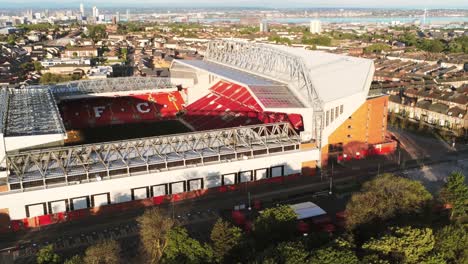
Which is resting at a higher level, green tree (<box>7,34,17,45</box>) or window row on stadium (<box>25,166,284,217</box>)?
green tree (<box>7,34,17,45</box>)

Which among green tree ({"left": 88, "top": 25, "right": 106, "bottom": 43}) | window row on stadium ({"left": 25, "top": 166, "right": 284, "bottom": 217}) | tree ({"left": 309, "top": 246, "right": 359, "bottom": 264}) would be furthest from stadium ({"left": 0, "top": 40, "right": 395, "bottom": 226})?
green tree ({"left": 88, "top": 25, "right": 106, "bottom": 43})

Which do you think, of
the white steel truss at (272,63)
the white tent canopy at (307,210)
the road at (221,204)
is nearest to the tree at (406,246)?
the white tent canopy at (307,210)

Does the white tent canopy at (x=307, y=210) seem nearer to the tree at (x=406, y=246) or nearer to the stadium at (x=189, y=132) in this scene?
the stadium at (x=189, y=132)

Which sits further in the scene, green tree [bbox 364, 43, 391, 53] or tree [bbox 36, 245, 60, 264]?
green tree [bbox 364, 43, 391, 53]

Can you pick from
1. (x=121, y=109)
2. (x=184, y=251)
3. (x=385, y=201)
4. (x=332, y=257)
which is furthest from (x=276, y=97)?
A: (x=121, y=109)

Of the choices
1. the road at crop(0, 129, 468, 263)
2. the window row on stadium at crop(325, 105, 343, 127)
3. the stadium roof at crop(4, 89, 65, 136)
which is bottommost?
the road at crop(0, 129, 468, 263)

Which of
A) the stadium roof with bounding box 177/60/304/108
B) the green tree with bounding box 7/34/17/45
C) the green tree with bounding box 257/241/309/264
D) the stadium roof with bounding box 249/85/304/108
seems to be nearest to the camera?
the green tree with bounding box 257/241/309/264

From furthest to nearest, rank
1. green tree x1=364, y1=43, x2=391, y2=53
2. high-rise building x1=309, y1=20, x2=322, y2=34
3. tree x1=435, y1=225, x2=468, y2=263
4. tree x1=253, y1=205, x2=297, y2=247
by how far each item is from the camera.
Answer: high-rise building x1=309, y1=20, x2=322, y2=34 < green tree x1=364, y1=43, x2=391, y2=53 < tree x1=253, y1=205, x2=297, y2=247 < tree x1=435, y1=225, x2=468, y2=263

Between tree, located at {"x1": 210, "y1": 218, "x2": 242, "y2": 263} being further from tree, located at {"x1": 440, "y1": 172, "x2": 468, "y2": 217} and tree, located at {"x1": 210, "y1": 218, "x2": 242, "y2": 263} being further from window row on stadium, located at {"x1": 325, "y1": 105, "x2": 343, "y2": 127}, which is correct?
window row on stadium, located at {"x1": 325, "y1": 105, "x2": 343, "y2": 127}
